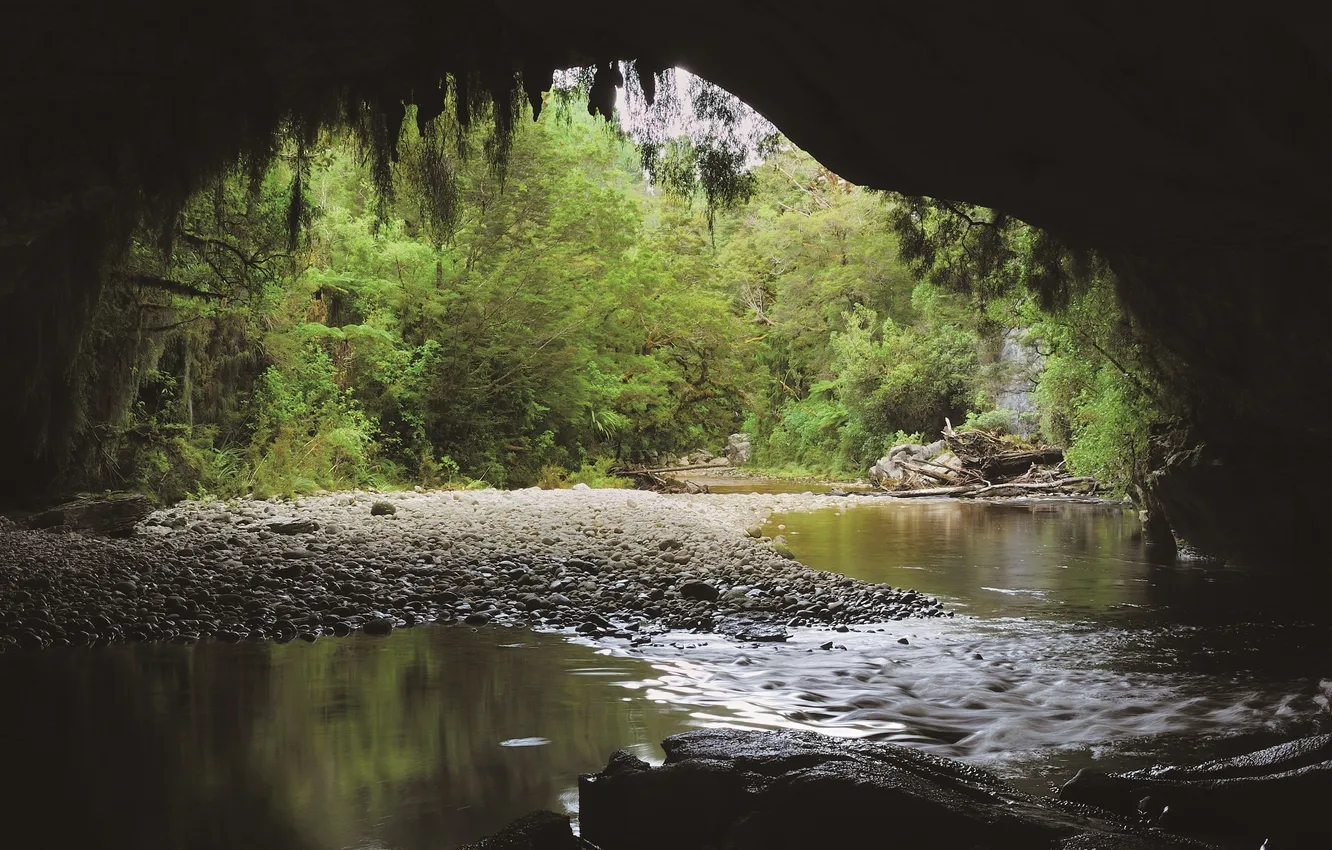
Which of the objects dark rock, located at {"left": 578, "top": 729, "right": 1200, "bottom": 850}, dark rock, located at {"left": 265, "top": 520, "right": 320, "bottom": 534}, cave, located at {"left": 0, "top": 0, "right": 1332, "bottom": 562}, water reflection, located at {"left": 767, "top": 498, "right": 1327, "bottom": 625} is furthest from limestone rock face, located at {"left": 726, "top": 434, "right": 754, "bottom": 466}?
dark rock, located at {"left": 578, "top": 729, "right": 1200, "bottom": 850}

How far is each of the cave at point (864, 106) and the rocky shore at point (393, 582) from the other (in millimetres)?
2170

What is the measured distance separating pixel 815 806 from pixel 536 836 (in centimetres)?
84

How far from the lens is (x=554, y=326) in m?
17.8

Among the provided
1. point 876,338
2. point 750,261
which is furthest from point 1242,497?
point 750,261

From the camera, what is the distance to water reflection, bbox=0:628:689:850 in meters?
3.20

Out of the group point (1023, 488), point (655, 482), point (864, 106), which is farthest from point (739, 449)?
point (864, 106)

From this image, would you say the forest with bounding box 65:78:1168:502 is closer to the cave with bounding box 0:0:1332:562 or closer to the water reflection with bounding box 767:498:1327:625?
the cave with bounding box 0:0:1332:562

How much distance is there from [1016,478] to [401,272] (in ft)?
46.0

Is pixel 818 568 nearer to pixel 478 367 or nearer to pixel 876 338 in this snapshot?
pixel 478 367

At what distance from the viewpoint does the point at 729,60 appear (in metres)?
5.17

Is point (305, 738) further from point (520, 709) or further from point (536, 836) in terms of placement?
point (536, 836)

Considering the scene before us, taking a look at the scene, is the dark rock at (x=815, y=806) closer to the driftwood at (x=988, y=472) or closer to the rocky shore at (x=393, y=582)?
the rocky shore at (x=393, y=582)

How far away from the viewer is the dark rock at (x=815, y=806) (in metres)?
2.55

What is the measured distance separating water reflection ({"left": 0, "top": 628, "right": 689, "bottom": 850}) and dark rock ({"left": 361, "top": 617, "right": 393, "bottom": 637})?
34cm
